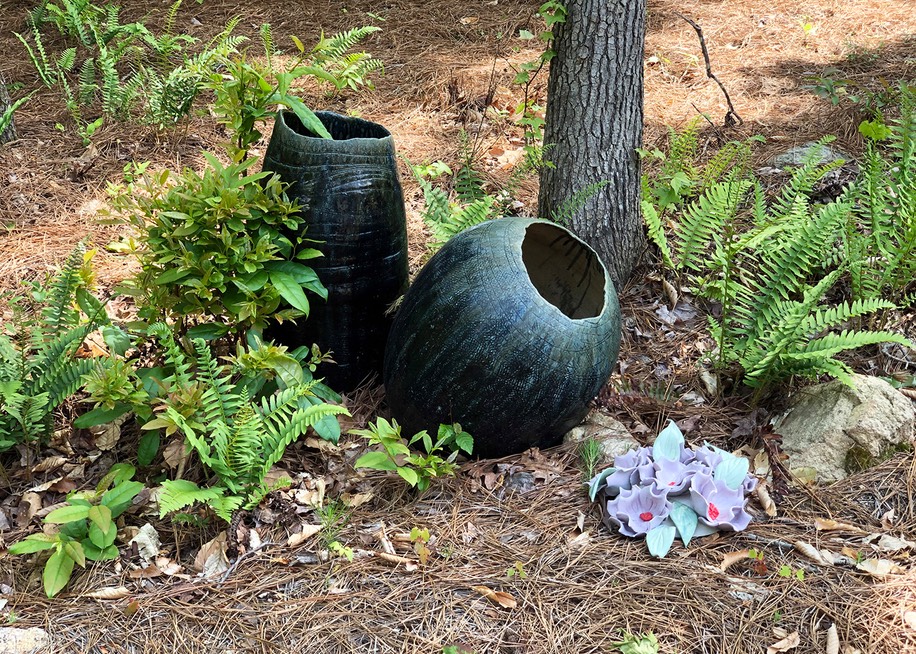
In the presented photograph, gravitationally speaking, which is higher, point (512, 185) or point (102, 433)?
point (512, 185)

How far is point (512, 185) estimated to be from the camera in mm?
3984

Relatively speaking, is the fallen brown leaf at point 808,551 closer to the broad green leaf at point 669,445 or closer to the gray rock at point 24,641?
the broad green leaf at point 669,445

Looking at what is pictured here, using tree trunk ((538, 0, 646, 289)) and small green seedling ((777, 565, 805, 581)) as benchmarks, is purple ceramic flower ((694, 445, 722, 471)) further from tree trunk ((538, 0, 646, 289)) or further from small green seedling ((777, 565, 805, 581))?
tree trunk ((538, 0, 646, 289))

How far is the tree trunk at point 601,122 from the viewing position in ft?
11.8

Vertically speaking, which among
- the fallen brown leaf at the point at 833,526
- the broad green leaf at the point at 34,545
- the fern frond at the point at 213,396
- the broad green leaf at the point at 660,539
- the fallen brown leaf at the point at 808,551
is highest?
the fern frond at the point at 213,396

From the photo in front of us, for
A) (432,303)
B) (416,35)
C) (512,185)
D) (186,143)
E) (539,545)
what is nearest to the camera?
(539,545)

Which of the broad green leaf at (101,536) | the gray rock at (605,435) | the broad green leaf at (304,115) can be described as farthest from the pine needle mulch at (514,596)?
the broad green leaf at (304,115)

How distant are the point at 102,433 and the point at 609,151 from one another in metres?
2.58

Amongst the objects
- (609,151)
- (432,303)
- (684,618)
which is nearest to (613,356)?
(432,303)

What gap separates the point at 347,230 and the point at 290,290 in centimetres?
36

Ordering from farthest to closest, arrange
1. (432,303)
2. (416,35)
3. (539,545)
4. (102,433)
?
(416,35), (102,433), (432,303), (539,545)

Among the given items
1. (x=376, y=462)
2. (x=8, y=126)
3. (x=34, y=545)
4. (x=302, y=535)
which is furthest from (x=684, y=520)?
(x=8, y=126)

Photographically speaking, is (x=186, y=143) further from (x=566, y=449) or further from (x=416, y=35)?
(x=566, y=449)

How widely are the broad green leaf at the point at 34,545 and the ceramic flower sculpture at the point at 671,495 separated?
1.78 metres
